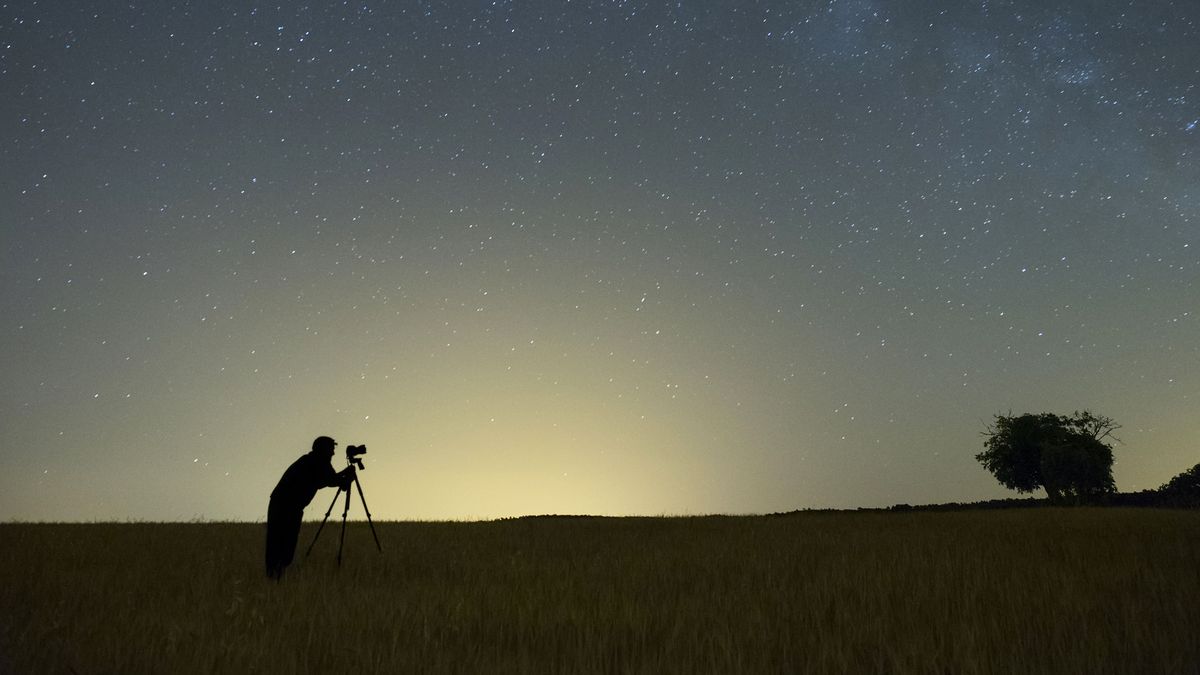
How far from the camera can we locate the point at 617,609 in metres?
6.95

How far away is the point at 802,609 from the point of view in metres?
6.89

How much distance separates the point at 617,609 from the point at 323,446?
5205 mm

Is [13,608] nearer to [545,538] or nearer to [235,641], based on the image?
[235,641]

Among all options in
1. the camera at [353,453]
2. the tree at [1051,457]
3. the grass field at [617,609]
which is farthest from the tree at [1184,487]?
the camera at [353,453]

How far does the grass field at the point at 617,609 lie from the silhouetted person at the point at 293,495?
1.27 ft

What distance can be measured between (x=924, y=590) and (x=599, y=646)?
419 cm

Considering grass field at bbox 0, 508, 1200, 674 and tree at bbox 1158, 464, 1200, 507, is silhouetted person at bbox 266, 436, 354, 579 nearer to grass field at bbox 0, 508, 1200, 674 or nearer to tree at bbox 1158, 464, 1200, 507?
grass field at bbox 0, 508, 1200, 674

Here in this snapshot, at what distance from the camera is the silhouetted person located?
9.80 meters

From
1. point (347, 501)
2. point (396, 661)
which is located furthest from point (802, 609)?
point (347, 501)

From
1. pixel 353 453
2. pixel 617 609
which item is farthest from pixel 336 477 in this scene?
pixel 617 609

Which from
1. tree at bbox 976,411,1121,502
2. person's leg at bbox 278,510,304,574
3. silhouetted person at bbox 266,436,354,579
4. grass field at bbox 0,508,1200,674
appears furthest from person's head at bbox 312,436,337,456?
tree at bbox 976,411,1121,502

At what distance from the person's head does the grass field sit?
5.20 feet

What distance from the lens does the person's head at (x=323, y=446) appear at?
10.3m

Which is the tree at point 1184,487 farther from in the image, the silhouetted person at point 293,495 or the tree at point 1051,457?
the silhouetted person at point 293,495
